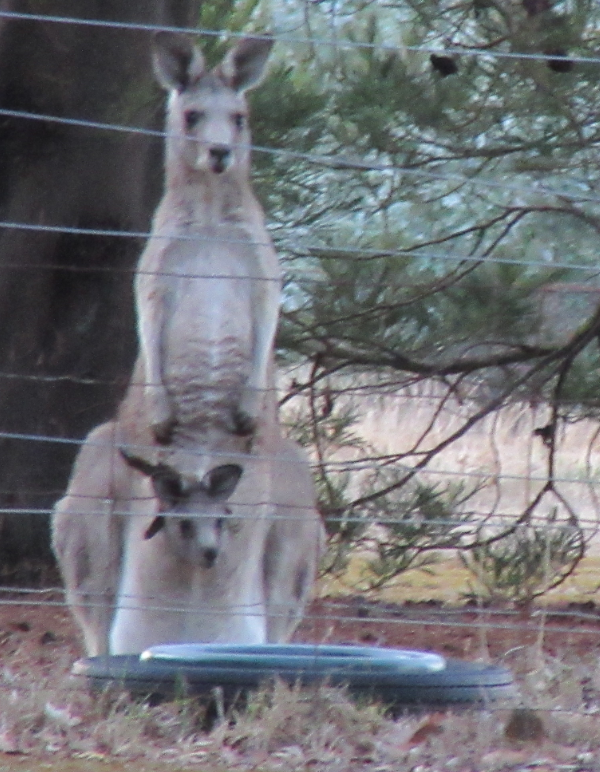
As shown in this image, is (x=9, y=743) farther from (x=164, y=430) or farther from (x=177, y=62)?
(x=177, y=62)

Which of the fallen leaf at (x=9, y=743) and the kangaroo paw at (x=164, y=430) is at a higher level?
the kangaroo paw at (x=164, y=430)

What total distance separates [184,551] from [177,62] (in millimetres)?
1546

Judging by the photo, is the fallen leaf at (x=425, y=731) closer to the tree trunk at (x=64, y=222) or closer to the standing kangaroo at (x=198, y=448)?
the standing kangaroo at (x=198, y=448)

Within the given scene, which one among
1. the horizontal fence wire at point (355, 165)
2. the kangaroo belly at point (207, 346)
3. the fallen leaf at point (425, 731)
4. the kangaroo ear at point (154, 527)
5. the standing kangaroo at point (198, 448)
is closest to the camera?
the fallen leaf at point (425, 731)

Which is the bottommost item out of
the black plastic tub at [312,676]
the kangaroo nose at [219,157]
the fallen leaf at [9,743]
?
the fallen leaf at [9,743]

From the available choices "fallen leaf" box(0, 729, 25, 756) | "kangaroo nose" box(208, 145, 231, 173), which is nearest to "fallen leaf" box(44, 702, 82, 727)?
"fallen leaf" box(0, 729, 25, 756)

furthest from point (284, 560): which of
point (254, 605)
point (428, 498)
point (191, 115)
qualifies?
point (191, 115)

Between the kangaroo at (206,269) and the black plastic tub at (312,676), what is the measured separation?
4.04 feet

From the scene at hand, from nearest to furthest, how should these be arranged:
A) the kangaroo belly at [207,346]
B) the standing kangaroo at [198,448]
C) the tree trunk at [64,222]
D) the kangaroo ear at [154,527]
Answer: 1. the kangaroo ear at [154,527]
2. the standing kangaroo at [198,448]
3. the kangaroo belly at [207,346]
4. the tree trunk at [64,222]

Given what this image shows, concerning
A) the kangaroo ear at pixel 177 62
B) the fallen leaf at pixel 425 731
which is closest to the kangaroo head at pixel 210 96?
the kangaroo ear at pixel 177 62

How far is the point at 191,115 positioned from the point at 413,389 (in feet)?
4.73

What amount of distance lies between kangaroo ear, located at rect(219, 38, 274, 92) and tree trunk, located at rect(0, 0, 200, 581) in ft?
1.06

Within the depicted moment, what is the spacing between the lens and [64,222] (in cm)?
541

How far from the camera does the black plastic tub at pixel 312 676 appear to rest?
331 centimetres
